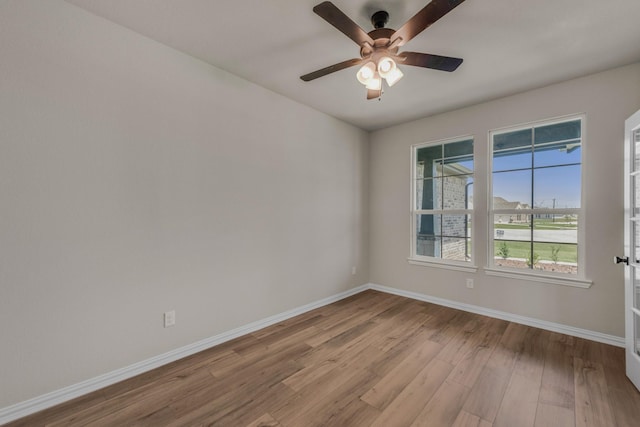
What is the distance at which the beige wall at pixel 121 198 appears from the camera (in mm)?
1593

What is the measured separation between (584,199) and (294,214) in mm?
2986

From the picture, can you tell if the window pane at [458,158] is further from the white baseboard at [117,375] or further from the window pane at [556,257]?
the white baseboard at [117,375]

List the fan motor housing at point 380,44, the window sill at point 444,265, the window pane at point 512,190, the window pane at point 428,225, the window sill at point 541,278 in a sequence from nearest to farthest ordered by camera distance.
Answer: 1. the fan motor housing at point 380,44
2. the window sill at point 541,278
3. the window pane at point 512,190
4. the window sill at point 444,265
5. the window pane at point 428,225

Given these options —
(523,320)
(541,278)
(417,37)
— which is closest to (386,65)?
(417,37)

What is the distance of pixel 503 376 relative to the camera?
2.00 meters

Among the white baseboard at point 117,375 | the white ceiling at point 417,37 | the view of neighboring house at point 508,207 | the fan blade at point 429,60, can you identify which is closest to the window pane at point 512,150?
the view of neighboring house at point 508,207

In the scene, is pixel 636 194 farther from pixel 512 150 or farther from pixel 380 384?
pixel 380 384

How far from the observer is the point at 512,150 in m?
3.06

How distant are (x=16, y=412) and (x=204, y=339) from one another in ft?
3.69

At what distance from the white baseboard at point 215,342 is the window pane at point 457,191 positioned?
1.28m

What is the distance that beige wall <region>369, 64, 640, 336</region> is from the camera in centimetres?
243

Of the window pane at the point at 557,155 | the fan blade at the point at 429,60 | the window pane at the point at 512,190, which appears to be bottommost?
the window pane at the point at 512,190

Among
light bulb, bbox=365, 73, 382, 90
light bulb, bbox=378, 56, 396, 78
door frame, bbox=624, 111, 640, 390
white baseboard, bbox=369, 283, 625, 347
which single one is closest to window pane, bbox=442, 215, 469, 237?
white baseboard, bbox=369, 283, 625, 347

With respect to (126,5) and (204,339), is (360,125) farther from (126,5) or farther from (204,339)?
(204,339)
